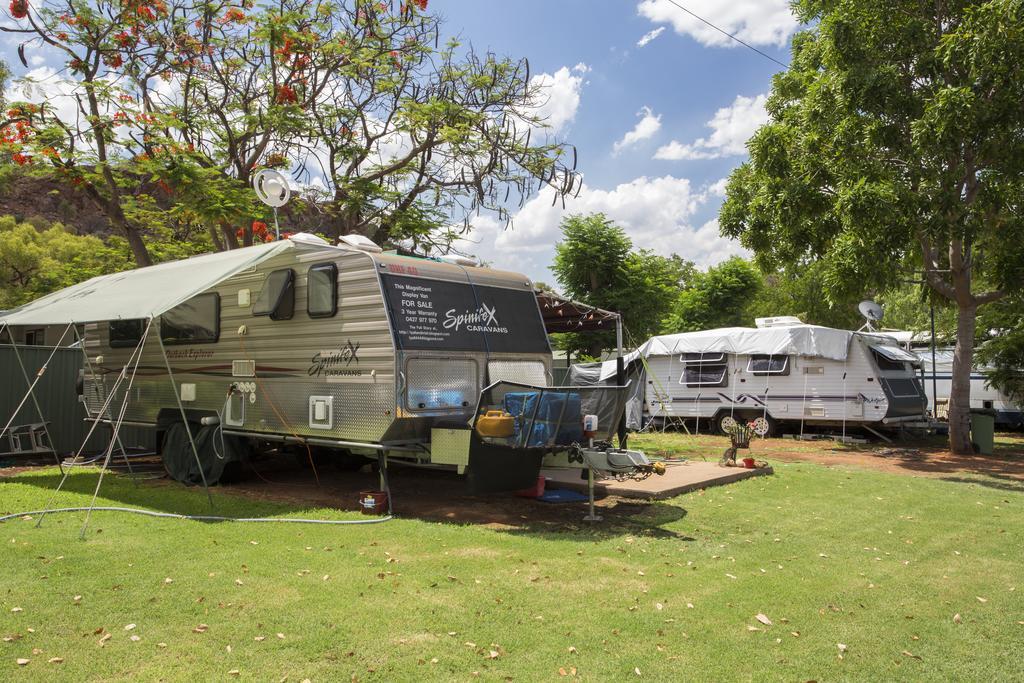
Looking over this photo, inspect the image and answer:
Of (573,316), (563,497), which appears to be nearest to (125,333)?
(573,316)

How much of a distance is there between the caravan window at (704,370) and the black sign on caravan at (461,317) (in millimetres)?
9648

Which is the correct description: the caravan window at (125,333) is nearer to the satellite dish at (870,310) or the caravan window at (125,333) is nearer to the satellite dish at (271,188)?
the satellite dish at (271,188)

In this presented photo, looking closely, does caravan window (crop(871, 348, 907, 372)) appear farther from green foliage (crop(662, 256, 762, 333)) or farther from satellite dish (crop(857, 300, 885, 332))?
green foliage (crop(662, 256, 762, 333))

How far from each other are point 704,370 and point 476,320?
10924 millimetres

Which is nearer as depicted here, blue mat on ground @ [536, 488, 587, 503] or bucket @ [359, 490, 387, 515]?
bucket @ [359, 490, 387, 515]

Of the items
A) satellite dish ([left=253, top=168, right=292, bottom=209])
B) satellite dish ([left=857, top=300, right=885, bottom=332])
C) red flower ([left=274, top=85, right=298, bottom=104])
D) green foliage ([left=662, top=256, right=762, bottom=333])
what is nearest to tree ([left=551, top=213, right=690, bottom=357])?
green foliage ([left=662, top=256, right=762, bottom=333])

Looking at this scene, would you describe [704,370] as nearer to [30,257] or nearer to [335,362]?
[335,362]

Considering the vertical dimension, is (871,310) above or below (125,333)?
above

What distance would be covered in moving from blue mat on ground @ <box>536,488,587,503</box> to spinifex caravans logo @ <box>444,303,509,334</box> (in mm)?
1945

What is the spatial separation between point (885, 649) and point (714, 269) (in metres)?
28.2

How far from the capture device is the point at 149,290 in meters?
8.76

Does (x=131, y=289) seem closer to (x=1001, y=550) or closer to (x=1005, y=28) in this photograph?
(x=1001, y=550)

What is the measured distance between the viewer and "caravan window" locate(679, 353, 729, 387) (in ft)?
59.3

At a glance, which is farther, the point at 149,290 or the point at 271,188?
the point at 271,188
